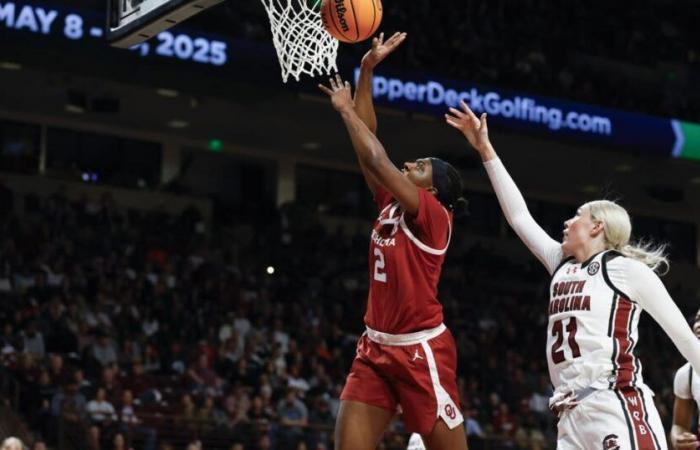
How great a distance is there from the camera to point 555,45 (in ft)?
84.1

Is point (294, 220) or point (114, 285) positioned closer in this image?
point (114, 285)

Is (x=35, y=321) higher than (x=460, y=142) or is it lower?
lower

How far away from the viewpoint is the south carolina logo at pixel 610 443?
556 centimetres

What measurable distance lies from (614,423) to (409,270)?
1.32 metres

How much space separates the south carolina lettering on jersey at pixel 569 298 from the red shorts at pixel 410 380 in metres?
0.73

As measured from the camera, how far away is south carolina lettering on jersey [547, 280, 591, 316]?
577cm

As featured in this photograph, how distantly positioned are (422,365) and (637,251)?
1.20m

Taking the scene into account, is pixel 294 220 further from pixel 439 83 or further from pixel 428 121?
pixel 439 83

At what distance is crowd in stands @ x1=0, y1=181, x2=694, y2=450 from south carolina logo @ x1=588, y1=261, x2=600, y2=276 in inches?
367

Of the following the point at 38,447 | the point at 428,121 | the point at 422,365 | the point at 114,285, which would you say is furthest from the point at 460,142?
the point at 422,365

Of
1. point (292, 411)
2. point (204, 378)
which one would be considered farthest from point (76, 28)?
point (292, 411)

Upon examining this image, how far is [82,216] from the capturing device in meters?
21.3

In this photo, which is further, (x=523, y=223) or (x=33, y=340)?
(x=33, y=340)

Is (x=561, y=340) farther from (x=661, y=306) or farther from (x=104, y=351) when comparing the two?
(x=104, y=351)
